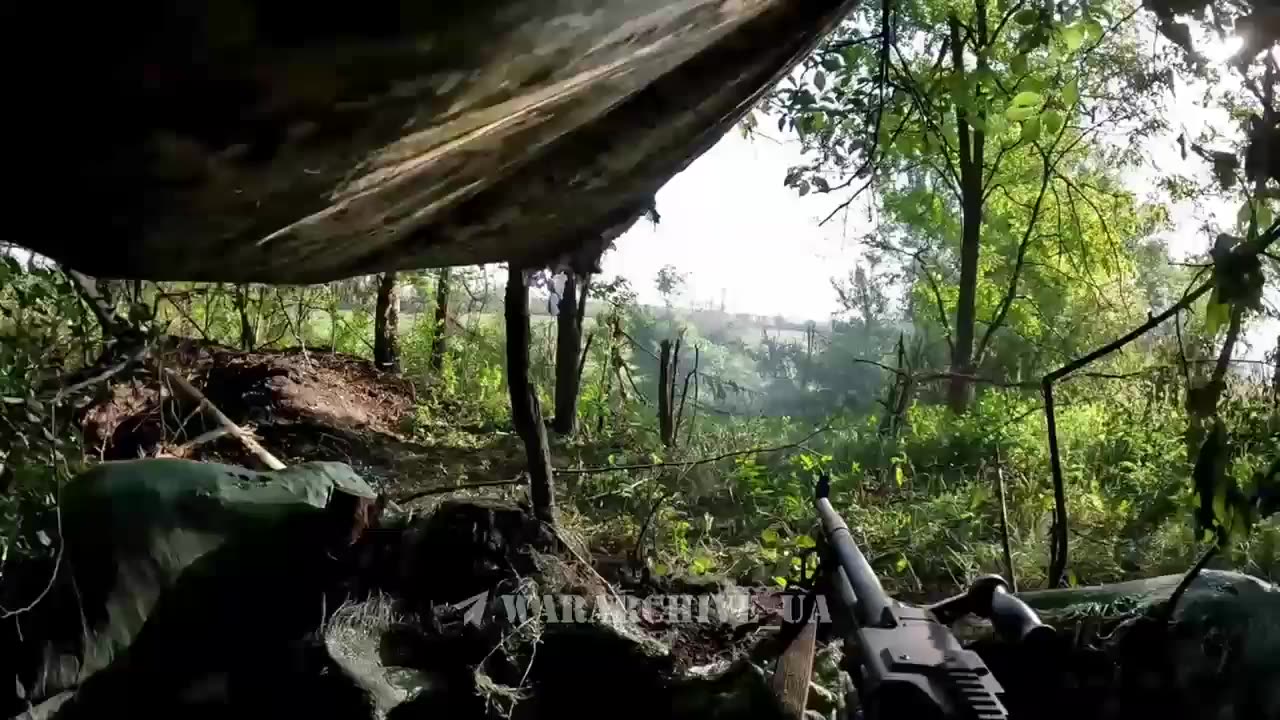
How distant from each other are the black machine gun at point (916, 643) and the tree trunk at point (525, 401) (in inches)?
22.5

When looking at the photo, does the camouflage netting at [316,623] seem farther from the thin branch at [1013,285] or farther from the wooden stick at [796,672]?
the thin branch at [1013,285]

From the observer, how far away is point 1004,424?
7.02 ft

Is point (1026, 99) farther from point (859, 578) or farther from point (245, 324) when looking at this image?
point (245, 324)

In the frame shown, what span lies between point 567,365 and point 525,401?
0.96m

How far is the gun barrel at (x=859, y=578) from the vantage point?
2.50ft

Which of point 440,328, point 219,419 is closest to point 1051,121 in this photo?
point 219,419

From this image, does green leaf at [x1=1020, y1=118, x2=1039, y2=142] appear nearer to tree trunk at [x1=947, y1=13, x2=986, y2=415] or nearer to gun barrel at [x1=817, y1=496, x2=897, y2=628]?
gun barrel at [x1=817, y1=496, x2=897, y2=628]

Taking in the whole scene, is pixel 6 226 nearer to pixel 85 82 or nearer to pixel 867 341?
→ pixel 85 82

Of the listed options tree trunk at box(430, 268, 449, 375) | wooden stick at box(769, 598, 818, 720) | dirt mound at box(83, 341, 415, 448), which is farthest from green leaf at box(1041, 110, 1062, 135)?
tree trunk at box(430, 268, 449, 375)

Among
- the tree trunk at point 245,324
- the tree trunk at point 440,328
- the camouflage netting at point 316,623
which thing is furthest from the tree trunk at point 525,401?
the tree trunk at point 440,328

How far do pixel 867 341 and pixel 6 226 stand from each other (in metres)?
2.18

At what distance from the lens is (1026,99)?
101cm

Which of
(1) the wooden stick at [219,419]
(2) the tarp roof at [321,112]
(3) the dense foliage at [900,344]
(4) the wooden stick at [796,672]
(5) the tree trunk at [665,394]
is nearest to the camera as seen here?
(2) the tarp roof at [321,112]

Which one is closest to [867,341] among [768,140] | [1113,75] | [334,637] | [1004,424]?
[1004,424]
